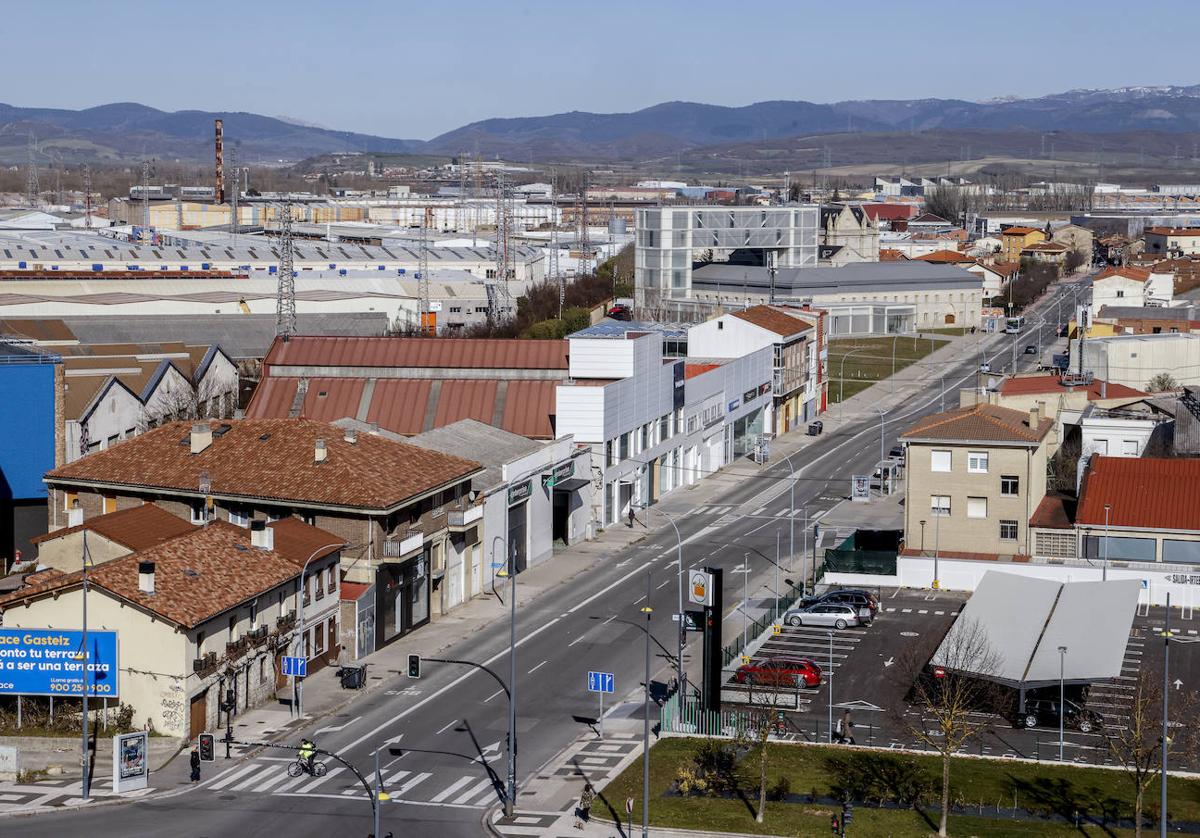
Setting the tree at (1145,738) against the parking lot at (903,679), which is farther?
the parking lot at (903,679)

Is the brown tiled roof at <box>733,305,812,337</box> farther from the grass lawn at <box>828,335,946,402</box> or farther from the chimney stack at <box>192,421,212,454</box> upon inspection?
the chimney stack at <box>192,421,212,454</box>

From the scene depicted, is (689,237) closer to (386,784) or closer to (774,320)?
(774,320)

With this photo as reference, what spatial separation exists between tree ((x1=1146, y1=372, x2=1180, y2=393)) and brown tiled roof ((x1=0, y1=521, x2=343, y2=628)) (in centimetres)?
6841

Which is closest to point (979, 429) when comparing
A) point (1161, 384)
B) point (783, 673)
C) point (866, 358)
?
point (783, 673)

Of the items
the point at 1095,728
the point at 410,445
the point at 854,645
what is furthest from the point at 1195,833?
the point at 410,445

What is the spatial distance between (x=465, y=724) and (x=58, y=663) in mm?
10732

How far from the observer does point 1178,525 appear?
63281mm

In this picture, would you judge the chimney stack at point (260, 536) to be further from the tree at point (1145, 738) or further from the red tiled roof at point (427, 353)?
the red tiled roof at point (427, 353)

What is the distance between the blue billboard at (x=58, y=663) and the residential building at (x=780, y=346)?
64.3 metres

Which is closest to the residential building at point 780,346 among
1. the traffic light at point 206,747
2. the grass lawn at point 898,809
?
the grass lawn at point 898,809

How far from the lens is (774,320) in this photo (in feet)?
362

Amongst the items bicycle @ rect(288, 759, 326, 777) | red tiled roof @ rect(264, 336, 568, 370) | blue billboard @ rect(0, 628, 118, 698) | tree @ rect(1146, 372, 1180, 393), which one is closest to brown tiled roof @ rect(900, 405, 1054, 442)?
red tiled roof @ rect(264, 336, 568, 370)

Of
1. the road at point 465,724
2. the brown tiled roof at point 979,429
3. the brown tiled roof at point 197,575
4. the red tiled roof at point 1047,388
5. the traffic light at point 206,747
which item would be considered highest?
the brown tiled roof at point 979,429

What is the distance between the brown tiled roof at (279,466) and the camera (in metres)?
56.7
